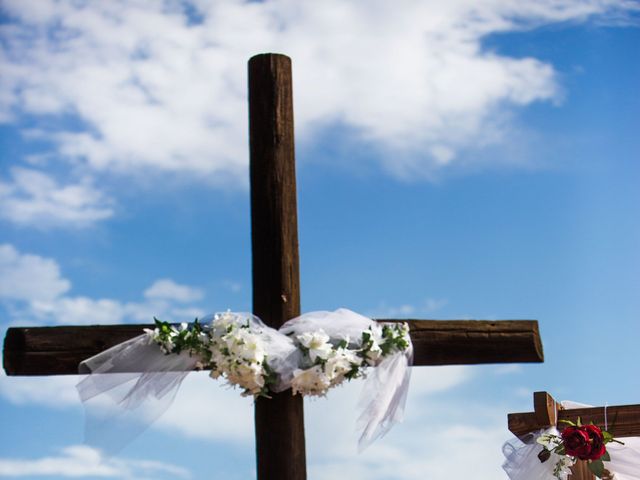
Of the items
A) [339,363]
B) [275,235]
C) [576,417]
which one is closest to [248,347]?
[339,363]

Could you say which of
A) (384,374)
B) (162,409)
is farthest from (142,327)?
(384,374)

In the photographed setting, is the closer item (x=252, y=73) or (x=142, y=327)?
(x=142, y=327)

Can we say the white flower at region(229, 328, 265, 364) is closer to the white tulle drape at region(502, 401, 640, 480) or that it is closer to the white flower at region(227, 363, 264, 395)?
the white flower at region(227, 363, 264, 395)

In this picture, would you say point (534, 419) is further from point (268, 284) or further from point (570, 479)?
point (268, 284)

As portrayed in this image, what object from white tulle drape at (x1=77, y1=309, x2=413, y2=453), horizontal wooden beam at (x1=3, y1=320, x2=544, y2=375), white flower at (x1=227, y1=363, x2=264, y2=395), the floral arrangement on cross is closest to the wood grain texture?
the floral arrangement on cross

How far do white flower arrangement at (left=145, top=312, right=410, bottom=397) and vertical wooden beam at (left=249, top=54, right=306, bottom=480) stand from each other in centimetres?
18

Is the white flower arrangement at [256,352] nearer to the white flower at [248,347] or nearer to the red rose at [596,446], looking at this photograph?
the white flower at [248,347]

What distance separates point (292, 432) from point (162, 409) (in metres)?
0.65

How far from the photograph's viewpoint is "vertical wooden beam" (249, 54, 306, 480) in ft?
16.2

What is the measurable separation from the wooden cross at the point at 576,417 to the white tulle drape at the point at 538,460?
3.0 inches

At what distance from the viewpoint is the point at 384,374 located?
5.02 meters

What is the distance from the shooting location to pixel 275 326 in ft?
16.8

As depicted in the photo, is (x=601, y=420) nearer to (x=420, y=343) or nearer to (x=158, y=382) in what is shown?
(x=420, y=343)

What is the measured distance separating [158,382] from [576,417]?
3880mm
